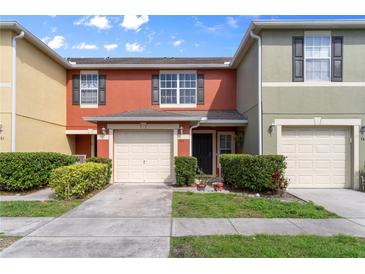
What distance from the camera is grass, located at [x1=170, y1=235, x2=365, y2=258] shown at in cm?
429

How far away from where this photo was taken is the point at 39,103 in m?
12.5

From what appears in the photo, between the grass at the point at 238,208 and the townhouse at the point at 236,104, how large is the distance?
300 cm

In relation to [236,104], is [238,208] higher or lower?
lower

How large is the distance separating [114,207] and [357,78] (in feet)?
32.2

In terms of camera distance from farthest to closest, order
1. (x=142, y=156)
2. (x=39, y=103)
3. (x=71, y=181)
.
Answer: (x=39, y=103) → (x=142, y=156) → (x=71, y=181)

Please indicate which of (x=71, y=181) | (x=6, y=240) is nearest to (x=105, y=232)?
(x=6, y=240)

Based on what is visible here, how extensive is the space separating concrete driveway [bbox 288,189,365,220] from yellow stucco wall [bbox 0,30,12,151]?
35.3 feet

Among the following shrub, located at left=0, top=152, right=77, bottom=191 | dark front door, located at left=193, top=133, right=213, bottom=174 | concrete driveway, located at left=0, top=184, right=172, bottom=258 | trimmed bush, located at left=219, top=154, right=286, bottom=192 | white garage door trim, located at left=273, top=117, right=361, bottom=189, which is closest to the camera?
concrete driveway, located at left=0, top=184, right=172, bottom=258

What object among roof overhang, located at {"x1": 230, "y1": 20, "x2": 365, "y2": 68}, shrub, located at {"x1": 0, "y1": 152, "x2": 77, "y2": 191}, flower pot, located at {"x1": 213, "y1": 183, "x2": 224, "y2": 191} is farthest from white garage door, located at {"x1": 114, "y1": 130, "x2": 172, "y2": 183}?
roof overhang, located at {"x1": 230, "y1": 20, "x2": 365, "y2": 68}

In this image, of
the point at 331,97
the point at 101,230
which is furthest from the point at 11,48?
the point at 331,97

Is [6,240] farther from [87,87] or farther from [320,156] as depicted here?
[87,87]

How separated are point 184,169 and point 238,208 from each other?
3858 mm

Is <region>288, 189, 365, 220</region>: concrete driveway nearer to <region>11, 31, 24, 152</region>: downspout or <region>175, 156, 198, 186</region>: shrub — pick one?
<region>175, 156, 198, 186</region>: shrub

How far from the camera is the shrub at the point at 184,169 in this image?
1095 cm
